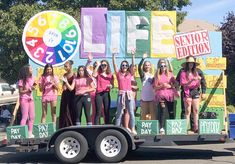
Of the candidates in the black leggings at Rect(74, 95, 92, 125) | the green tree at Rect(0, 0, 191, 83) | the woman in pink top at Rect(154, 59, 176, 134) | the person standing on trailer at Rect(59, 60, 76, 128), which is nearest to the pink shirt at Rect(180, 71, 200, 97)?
the woman in pink top at Rect(154, 59, 176, 134)

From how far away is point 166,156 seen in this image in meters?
11.4

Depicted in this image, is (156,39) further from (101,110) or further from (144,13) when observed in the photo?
(101,110)

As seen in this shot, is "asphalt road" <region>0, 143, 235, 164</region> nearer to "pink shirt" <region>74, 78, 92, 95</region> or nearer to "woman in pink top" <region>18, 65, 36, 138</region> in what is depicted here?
"woman in pink top" <region>18, 65, 36, 138</region>

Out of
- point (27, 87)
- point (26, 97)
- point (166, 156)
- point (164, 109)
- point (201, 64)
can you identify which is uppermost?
point (201, 64)

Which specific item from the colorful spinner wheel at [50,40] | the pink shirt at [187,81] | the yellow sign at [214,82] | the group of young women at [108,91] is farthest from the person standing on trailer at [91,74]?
the yellow sign at [214,82]

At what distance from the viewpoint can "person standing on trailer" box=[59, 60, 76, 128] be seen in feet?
35.3

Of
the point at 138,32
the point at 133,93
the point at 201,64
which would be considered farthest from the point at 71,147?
the point at 201,64

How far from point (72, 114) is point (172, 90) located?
7.50 ft

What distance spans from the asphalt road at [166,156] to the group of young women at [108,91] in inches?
30.0

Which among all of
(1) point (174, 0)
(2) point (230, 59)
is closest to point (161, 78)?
(1) point (174, 0)

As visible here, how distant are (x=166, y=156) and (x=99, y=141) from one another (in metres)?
2.00

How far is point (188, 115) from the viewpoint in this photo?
10.6m

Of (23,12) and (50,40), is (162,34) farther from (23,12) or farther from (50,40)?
(23,12)

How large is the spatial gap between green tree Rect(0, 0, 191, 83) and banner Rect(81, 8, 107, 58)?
296 inches
